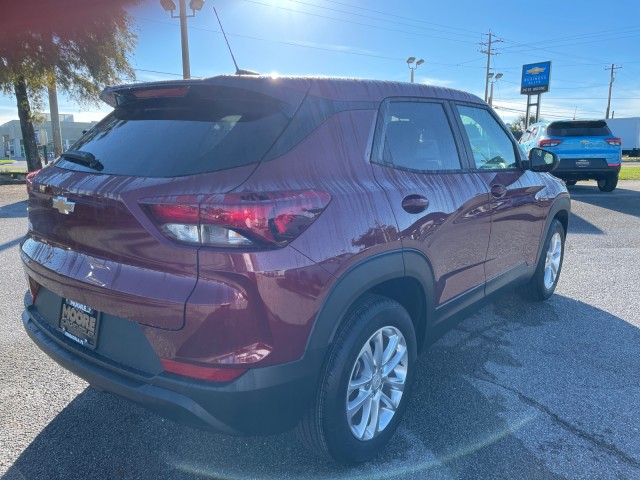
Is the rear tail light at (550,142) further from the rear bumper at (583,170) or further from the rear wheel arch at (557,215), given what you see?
the rear wheel arch at (557,215)

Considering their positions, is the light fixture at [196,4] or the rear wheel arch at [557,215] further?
the light fixture at [196,4]

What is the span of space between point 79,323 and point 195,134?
981 millimetres

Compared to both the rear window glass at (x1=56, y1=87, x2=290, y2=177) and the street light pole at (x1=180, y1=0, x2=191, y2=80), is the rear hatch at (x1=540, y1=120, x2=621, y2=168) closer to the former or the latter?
the rear window glass at (x1=56, y1=87, x2=290, y2=177)

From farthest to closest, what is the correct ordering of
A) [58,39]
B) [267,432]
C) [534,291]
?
[58,39]
[534,291]
[267,432]

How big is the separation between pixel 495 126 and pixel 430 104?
993 millimetres

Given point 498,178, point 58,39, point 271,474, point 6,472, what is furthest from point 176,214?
point 58,39

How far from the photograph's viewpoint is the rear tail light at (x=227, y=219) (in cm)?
180

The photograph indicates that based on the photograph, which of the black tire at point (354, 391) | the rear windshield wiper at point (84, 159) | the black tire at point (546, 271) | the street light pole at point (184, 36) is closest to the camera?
the black tire at point (354, 391)

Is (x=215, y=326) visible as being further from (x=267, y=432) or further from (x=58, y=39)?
(x=58, y=39)

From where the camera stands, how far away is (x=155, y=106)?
2.35 meters

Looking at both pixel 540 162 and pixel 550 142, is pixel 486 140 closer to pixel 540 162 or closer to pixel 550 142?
pixel 540 162

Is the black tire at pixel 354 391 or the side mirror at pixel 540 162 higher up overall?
the side mirror at pixel 540 162

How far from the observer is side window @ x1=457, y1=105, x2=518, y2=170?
10.7ft

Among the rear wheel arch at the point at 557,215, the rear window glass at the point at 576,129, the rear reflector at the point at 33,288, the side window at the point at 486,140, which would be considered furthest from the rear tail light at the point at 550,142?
the rear reflector at the point at 33,288
